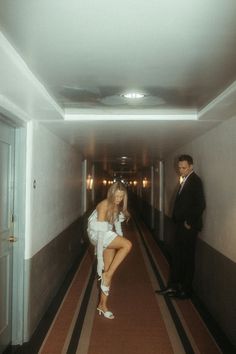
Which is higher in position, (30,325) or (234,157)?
(234,157)

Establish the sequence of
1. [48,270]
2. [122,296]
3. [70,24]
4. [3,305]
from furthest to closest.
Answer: [122,296] < [48,270] < [3,305] < [70,24]

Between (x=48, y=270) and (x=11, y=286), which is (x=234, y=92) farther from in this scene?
(x=48, y=270)

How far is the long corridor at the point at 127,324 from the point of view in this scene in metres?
3.43

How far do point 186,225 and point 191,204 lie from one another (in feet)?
0.97

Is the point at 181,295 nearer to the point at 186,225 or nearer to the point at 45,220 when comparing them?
the point at 186,225

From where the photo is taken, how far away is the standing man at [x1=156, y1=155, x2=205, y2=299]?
179 inches

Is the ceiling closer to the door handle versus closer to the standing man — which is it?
the standing man

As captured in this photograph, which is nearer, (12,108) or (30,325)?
(12,108)

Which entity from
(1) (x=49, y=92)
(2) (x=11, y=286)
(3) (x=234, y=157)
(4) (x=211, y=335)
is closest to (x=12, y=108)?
(1) (x=49, y=92)

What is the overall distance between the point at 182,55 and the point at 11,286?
2.80m

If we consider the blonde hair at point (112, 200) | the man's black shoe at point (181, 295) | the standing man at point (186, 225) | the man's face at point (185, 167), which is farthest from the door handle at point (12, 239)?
the man's black shoe at point (181, 295)

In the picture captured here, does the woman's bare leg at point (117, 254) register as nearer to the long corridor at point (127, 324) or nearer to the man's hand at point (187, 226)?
the long corridor at point (127, 324)

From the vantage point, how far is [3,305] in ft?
10.8

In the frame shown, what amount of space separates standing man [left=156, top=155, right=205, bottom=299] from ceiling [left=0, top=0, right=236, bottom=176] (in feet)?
3.58
